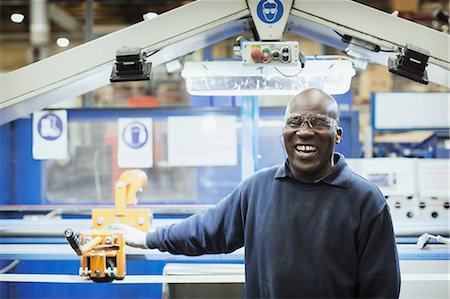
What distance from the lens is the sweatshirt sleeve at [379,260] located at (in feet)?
5.11

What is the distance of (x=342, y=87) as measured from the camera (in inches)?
87.4

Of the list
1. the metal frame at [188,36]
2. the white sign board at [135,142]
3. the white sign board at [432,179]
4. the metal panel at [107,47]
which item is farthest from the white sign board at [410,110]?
the metal panel at [107,47]

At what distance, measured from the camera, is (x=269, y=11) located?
1.89 meters

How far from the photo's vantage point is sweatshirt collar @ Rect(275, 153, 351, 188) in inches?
64.1

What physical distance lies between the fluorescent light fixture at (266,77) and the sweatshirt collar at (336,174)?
20.0 inches

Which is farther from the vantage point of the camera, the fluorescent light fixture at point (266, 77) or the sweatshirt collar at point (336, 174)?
the fluorescent light fixture at point (266, 77)

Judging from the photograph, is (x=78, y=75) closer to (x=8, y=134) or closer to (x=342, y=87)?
(x=342, y=87)

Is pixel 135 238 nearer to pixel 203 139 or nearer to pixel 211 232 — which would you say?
pixel 211 232

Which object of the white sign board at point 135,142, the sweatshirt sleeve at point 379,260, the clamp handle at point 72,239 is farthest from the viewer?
the white sign board at point 135,142

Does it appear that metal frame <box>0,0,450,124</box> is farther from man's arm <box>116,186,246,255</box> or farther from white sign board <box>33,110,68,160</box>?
white sign board <box>33,110,68,160</box>

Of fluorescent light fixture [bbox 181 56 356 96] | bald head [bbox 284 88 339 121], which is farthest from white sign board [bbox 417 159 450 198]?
bald head [bbox 284 88 339 121]

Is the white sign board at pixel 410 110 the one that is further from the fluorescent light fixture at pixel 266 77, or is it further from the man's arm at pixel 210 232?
the man's arm at pixel 210 232

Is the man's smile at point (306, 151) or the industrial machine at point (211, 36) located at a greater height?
the industrial machine at point (211, 36)

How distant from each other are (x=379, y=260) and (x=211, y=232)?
0.55 metres
